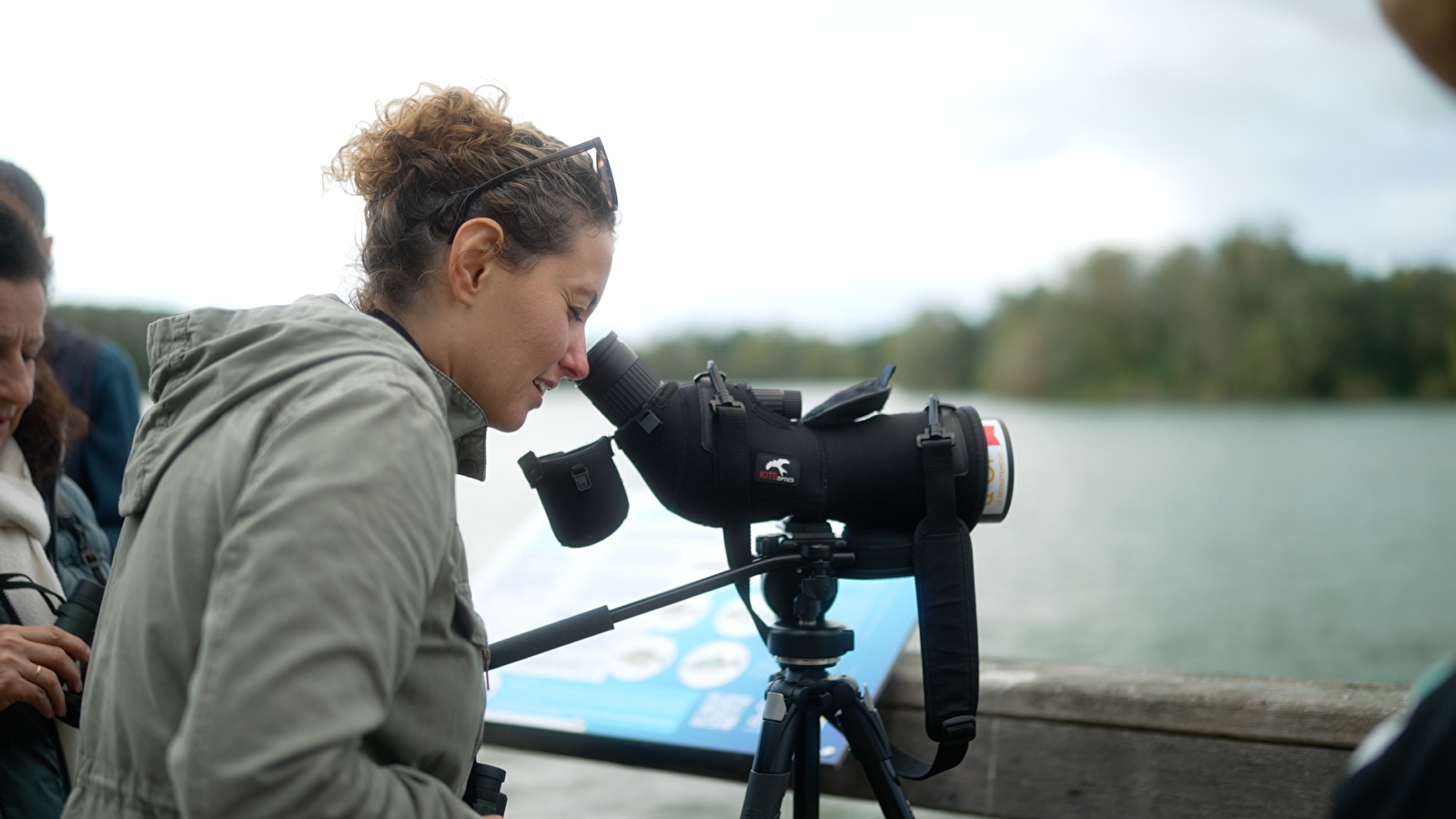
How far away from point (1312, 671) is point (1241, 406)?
4250 millimetres

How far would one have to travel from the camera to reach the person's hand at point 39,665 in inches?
57.6

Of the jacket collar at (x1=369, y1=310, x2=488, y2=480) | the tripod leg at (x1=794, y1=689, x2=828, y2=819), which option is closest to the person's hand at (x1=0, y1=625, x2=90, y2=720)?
the jacket collar at (x1=369, y1=310, x2=488, y2=480)

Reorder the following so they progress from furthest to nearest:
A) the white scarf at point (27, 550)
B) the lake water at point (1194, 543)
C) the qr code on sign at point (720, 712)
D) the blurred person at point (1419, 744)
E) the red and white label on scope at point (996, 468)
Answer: the lake water at point (1194, 543) → the qr code on sign at point (720, 712) → the red and white label on scope at point (996, 468) → the white scarf at point (27, 550) → the blurred person at point (1419, 744)

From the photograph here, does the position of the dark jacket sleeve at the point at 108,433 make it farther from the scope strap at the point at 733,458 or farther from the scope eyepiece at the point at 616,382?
the scope strap at the point at 733,458

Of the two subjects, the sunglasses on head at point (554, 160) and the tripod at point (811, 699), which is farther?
the tripod at point (811, 699)

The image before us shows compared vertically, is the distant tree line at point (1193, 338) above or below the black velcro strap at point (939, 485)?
below

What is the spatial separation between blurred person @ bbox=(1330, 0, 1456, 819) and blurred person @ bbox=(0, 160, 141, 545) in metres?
2.47

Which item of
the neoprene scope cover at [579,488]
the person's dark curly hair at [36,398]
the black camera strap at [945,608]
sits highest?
the person's dark curly hair at [36,398]

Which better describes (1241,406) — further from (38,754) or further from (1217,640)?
(38,754)

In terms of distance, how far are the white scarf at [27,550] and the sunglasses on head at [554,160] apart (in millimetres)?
976

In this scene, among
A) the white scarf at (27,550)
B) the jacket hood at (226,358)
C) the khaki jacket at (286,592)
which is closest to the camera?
the khaki jacket at (286,592)

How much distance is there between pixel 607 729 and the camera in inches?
88.7

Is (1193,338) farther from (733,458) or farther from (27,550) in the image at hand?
(27,550)

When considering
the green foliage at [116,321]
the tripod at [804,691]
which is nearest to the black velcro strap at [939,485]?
the tripod at [804,691]
